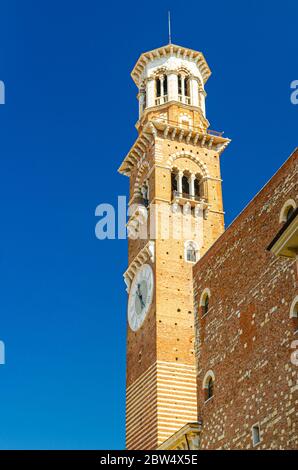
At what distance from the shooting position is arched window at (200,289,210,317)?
23664 mm

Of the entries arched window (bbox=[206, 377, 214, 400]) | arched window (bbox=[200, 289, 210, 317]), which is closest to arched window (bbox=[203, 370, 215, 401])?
arched window (bbox=[206, 377, 214, 400])

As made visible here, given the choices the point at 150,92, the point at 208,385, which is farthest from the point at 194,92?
the point at 208,385

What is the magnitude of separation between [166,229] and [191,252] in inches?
61.4

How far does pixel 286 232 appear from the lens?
548 inches

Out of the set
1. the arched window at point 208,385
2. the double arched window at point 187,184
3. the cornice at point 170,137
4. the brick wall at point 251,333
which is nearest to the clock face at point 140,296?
the double arched window at point 187,184

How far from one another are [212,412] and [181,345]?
1229 cm

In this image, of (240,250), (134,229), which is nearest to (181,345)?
(134,229)

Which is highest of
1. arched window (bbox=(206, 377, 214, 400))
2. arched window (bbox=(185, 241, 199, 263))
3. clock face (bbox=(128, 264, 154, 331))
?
arched window (bbox=(185, 241, 199, 263))

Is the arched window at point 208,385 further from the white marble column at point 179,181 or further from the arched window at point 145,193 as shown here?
the arched window at point 145,193

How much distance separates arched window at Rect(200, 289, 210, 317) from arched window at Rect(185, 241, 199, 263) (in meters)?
12.8

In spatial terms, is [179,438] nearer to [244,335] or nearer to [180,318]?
[244,335]

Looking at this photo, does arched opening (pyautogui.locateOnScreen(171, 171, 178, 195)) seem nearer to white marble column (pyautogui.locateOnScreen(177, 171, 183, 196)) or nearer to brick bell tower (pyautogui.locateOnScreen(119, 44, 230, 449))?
brick bell tower (pyautogui.locateOnScreen(119, 44, 230, 449))

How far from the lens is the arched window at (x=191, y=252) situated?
36812mm

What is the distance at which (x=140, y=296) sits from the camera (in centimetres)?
3716
